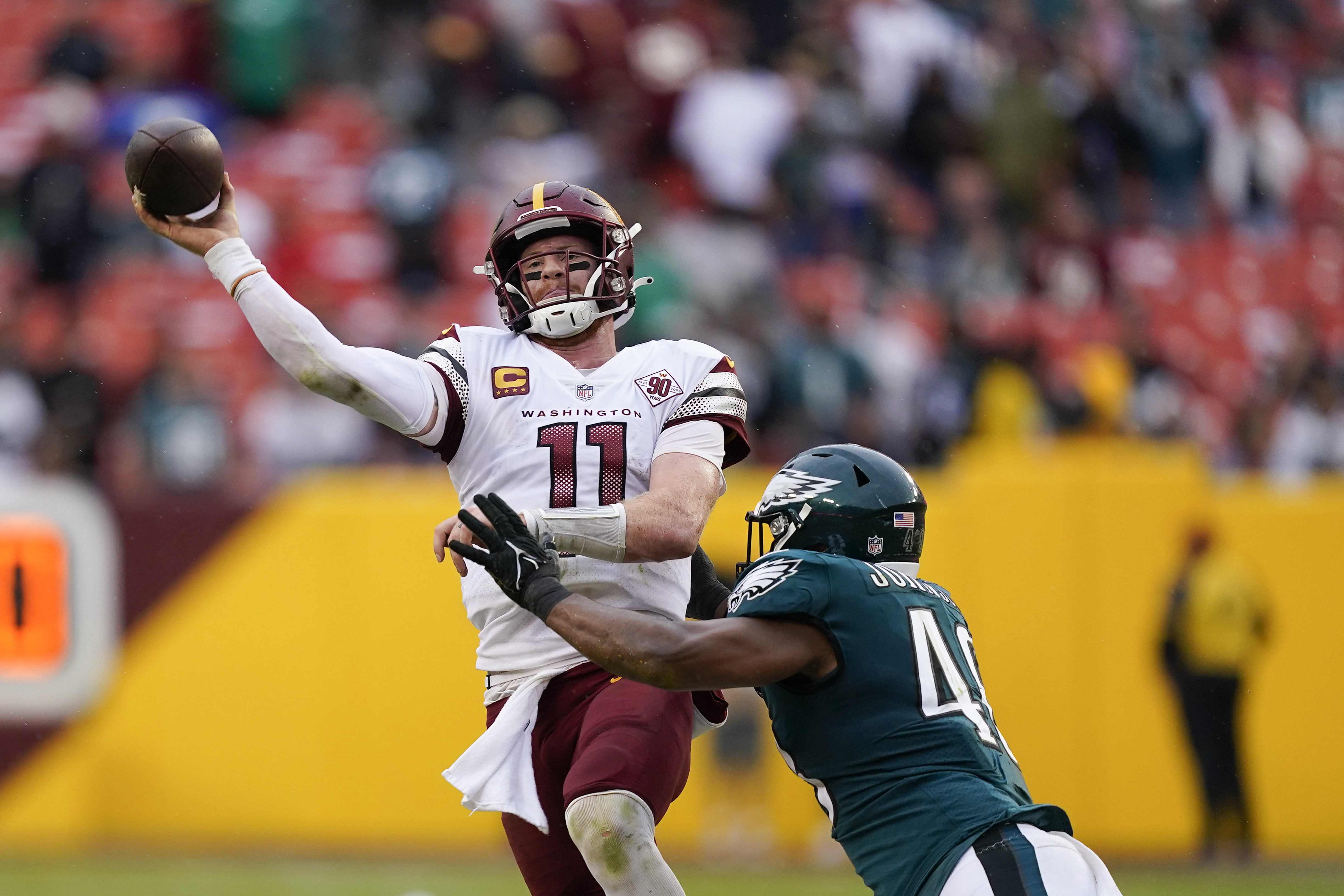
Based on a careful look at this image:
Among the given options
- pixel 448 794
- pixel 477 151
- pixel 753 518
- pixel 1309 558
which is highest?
pixel 477 151

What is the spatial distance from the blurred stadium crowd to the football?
7.03 meters

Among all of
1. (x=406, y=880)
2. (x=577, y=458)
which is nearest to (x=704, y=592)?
(x=577, y=458)

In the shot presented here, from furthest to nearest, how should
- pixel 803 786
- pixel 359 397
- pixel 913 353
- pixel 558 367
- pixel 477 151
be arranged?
pixel 477 151, pixel 913 353, pixel 803 786, pixel 558 367, pixel 359 397

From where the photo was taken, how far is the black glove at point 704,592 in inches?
193

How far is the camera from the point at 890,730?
13.1 ft

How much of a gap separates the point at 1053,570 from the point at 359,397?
6979 millimetres

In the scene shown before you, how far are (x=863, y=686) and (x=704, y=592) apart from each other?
3.22ft

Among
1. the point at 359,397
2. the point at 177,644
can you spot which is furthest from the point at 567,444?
the point at 177,644

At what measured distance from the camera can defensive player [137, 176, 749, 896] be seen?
4.16 m

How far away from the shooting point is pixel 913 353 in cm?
1191

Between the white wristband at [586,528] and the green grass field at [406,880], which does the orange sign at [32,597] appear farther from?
the white wristband at [586,528]

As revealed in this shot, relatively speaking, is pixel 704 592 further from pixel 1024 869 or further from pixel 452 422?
pixel 1024 869

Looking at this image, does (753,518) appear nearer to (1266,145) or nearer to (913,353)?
(913,353)

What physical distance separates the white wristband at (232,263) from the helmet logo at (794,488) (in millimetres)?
1315
